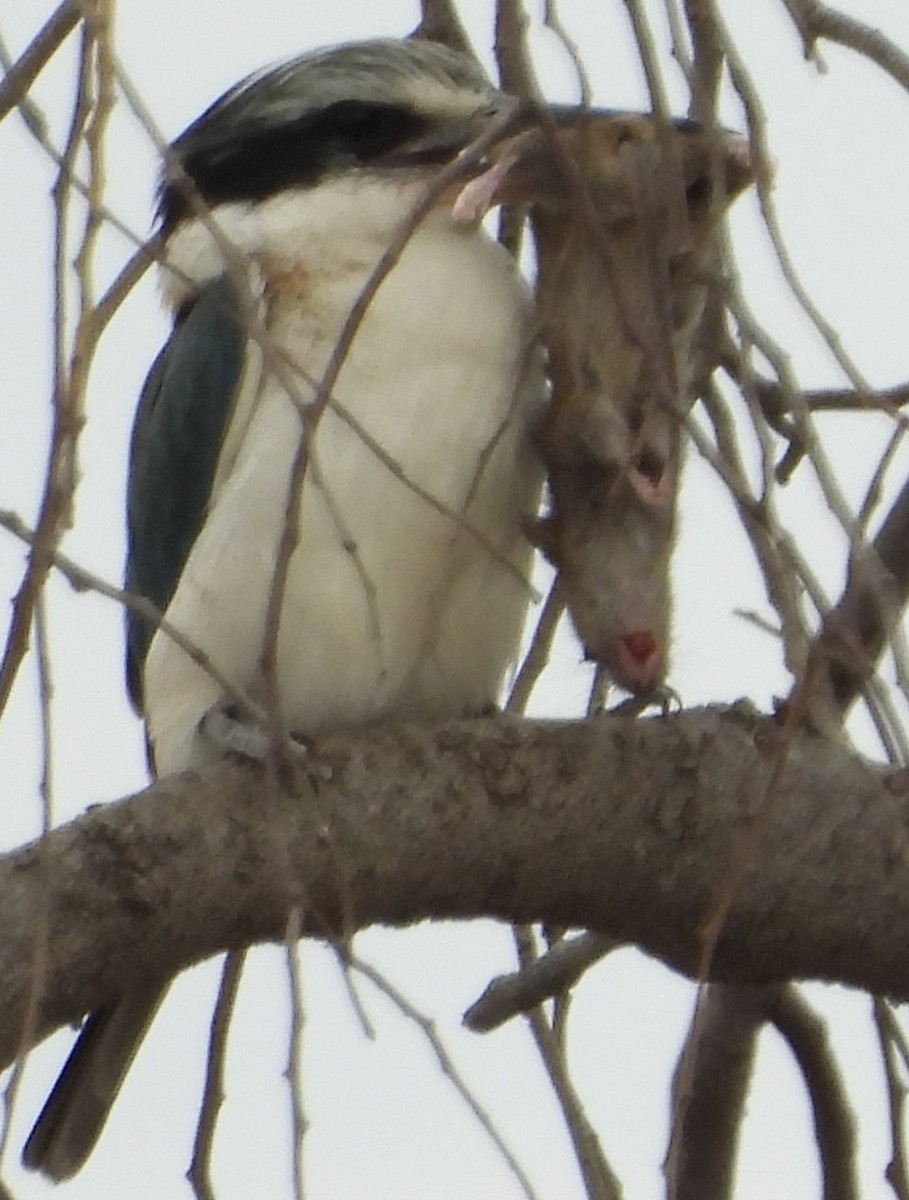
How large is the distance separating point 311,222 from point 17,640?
4.29 feet

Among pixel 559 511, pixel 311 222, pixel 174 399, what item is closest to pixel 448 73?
pixel 311 222

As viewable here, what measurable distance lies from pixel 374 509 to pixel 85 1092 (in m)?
0.70

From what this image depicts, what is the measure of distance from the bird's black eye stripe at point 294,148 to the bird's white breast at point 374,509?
242 millimetres

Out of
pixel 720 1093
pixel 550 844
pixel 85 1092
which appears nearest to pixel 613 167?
pixel 550 844

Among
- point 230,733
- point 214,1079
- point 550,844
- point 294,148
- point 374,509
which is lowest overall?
point 214,1079

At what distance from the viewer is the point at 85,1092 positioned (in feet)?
7.17

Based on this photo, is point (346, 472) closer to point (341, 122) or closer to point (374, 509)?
point (374, 509)

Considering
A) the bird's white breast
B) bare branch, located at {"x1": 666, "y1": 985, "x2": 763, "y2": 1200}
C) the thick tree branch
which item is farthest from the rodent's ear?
bare branch, located at {"x1": 666, "y1": 985, "x2": 763, "y2": 1200}

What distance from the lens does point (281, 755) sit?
5.26ft

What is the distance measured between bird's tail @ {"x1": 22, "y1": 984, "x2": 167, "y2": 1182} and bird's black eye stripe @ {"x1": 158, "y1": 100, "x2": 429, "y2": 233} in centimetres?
106

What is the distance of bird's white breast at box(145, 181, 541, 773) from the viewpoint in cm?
222

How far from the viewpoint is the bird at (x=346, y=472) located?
7.25 ft

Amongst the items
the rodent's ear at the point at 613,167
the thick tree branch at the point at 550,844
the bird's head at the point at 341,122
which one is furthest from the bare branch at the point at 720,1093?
the bird's head at the point at 341,122

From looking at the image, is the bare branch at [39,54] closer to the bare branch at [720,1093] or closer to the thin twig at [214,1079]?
the thin twig at [214,1079]
